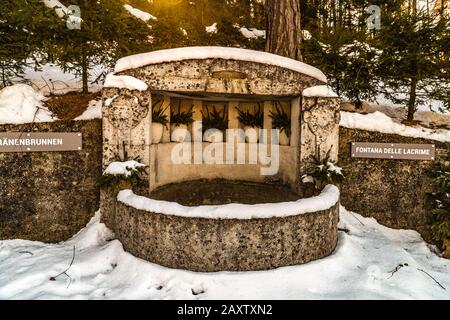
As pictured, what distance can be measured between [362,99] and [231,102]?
3265 millimetres

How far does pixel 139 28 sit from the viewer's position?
→ 290 inches

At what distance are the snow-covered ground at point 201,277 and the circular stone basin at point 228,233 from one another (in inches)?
5.2

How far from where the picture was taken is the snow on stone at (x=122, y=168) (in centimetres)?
477

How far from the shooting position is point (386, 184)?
581 centimetres

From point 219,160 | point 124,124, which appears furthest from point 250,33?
point 124,124

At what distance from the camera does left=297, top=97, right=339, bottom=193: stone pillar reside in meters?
5.35

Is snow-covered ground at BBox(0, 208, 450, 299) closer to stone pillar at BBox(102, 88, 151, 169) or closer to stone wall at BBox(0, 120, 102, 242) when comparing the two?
stone wall at BBox(0, 120, 102, 242)

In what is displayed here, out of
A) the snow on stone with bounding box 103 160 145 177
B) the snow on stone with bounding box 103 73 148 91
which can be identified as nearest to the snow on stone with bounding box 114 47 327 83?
the snow on stone with bounding box 103 73 148 91

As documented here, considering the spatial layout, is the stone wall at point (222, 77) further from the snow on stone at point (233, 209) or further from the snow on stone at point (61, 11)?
the snow on stone at point (61, 11)

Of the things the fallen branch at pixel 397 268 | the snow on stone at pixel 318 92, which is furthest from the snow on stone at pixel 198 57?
the fallen branch at pixel 397 268

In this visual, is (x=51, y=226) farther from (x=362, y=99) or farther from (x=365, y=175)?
(x=362, y=99)

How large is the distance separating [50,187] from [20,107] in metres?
1.33

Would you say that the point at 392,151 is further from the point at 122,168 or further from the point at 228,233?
the point at 122,168
